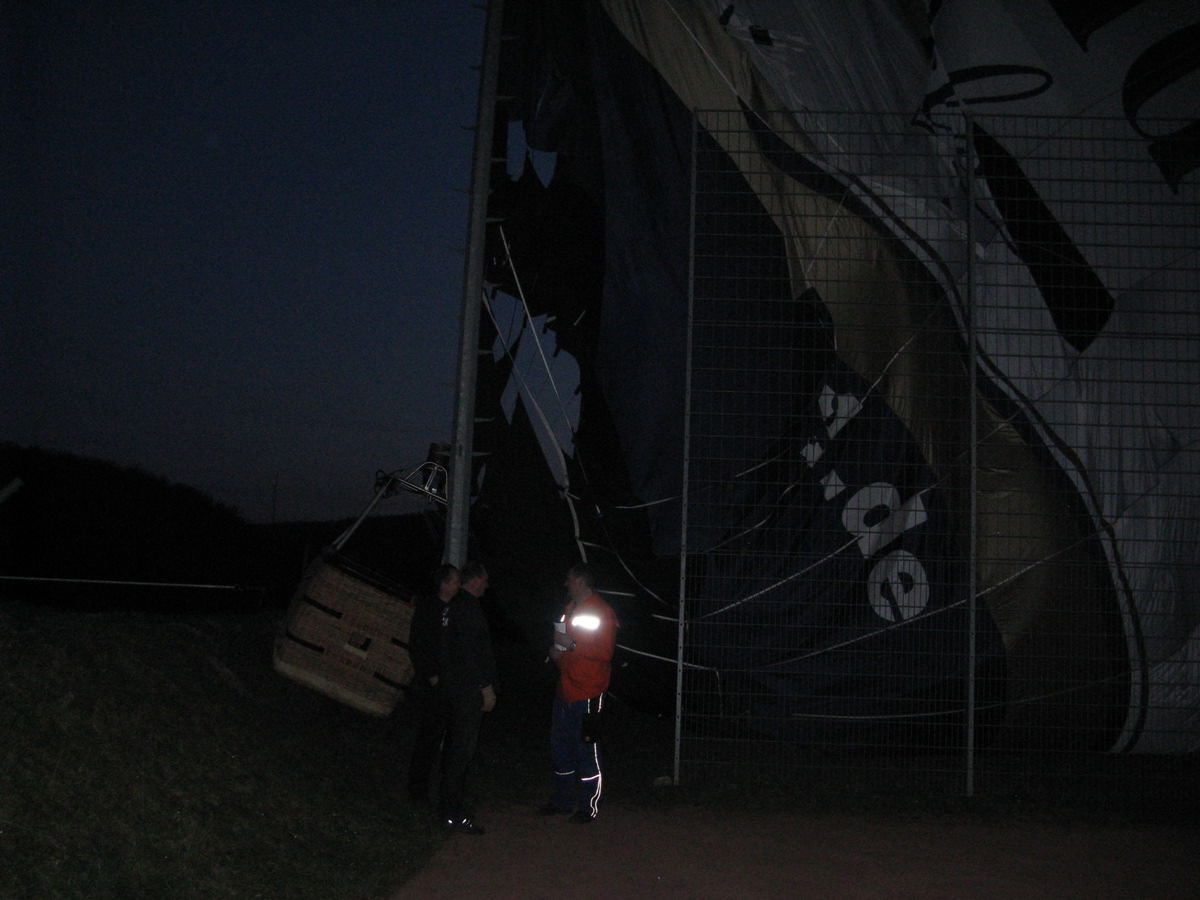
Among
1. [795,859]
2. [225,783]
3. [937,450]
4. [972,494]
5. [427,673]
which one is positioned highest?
[937,450]

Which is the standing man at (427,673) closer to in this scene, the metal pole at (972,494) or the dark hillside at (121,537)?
the metal pole at (972,494)

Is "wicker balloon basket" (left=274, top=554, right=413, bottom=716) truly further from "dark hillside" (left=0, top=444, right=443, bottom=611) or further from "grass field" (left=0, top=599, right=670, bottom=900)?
"dark hillside" (left=0, top=444, right=443, bottom=611)

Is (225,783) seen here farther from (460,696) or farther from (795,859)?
(795,859)

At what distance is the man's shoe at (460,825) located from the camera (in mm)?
7031

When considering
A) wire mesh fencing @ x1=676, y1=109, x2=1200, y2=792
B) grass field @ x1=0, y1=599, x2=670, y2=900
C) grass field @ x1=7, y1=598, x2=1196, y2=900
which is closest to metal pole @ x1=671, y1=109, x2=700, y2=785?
wire mesh fencing @ x1=676, y1=109, x2=1200, y2=792

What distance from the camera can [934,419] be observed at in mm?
9109

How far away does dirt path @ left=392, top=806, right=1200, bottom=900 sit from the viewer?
20.2 ft

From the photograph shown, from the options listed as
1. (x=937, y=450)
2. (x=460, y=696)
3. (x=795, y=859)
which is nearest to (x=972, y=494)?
(x=937, y=450)

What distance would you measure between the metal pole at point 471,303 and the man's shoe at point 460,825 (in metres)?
2.45

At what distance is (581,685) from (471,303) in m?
3.56

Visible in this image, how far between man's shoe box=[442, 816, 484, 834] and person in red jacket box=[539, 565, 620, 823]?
0.76 metres

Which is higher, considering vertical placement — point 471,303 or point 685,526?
point 471,303

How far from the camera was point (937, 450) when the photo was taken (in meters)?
9.26

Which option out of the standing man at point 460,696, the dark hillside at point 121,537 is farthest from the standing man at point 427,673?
the dark hillside at point 121,537
